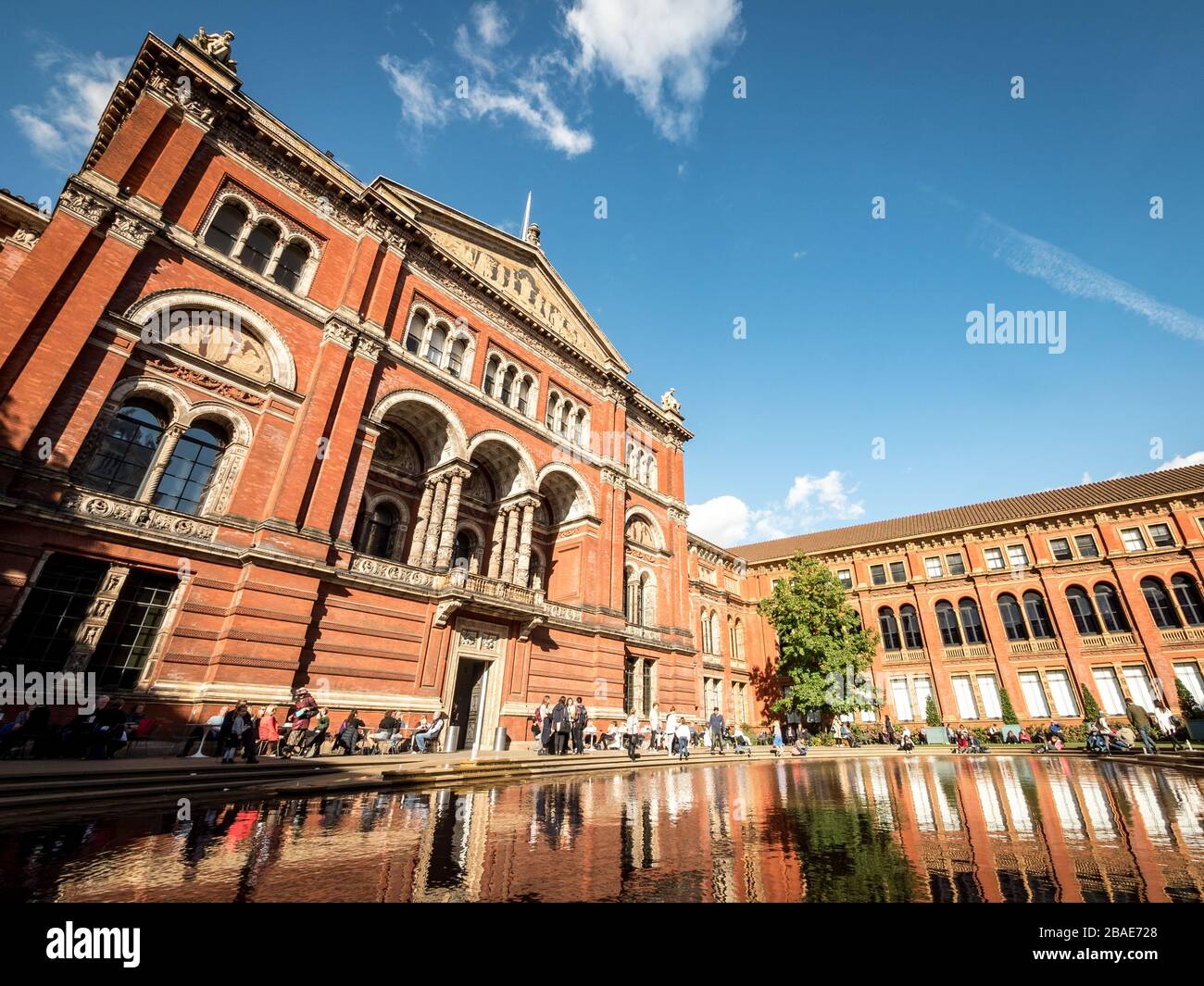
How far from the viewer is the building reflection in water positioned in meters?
3.30

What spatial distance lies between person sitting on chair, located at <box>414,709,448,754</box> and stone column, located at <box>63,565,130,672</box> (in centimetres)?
768

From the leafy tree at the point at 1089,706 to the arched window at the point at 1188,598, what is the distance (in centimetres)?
660

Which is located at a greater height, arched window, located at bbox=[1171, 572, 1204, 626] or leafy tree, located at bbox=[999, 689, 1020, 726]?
arched window, located at bbox=[1171, 572, 1204, 626]

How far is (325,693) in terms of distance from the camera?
13758mm

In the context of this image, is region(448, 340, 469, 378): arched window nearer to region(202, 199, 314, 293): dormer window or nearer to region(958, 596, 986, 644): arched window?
region(202, 199, 314, 293): dormer window

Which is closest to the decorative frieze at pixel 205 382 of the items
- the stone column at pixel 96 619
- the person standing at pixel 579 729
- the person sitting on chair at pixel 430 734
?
the stone column at pixel 96 619

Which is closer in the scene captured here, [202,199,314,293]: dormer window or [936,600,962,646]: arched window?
[202,199,314,293]: dormer window

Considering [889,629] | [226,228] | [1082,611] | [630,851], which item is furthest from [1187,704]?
[226,228]

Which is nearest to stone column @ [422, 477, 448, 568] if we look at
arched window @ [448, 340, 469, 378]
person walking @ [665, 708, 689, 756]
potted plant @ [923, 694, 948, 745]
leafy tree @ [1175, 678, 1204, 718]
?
arched window @ [448, 340, 469, 378]

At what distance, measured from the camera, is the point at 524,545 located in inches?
818

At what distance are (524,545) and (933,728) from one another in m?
26.6

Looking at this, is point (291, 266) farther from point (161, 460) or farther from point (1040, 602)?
point (1040, 602)
